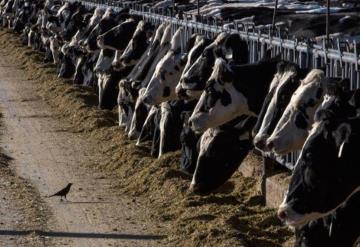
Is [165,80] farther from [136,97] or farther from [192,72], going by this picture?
[136,97]

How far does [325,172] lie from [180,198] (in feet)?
15.1

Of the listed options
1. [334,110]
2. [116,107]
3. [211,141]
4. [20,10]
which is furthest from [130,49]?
[20,10]

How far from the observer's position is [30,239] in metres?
11.2

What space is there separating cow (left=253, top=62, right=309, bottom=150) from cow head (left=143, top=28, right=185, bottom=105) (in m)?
4.36

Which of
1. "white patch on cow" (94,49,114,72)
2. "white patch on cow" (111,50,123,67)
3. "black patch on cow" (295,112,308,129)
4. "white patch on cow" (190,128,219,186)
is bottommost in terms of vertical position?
"white patch on cow" (94,49,114,72)

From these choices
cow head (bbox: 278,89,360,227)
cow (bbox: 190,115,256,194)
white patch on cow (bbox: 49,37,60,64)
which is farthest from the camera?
white patch on cow (bbox: 49,37,60,64)

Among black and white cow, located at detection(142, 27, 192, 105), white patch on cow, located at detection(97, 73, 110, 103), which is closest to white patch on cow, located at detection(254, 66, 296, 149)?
black and white cow, located at detection(142, 27, 192, 105)

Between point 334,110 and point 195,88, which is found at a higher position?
point 334,110

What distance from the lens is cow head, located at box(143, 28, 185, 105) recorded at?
1488 centimetres

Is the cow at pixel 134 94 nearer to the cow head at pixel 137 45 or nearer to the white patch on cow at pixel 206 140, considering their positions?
the cow head at pixel 137 45

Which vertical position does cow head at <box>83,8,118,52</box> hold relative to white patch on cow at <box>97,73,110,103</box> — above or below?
above

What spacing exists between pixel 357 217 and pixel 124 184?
5791mm

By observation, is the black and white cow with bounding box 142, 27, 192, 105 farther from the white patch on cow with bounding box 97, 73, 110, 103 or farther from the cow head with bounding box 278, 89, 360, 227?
the cow head with bounding box 278, 89, 360, 227

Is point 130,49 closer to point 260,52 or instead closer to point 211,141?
point 260,52
